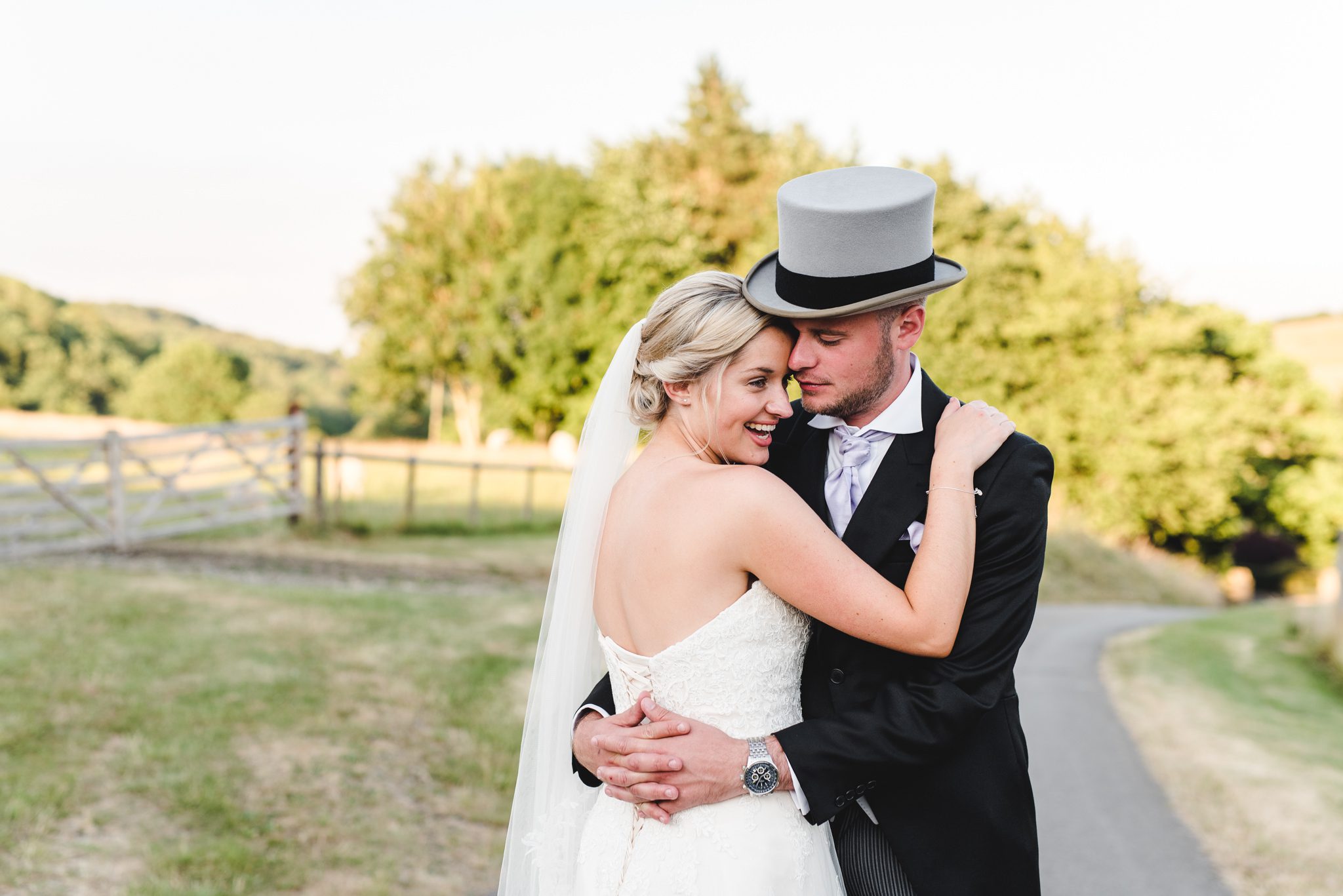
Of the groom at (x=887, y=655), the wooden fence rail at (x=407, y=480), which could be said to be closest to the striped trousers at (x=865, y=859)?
the groom at (x=887, y=655)

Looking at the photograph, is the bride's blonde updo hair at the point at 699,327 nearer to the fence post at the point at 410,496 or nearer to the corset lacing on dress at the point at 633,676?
the corset lacing on dress at the point at 633,676

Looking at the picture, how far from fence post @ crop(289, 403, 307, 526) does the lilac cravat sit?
15.1 meters

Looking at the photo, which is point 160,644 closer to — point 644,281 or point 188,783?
point 188,783

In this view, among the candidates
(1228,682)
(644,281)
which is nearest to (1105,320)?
(644,281)

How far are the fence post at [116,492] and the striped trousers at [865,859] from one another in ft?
45.7

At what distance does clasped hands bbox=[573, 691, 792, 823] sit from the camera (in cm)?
230

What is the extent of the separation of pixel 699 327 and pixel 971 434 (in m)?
0.72

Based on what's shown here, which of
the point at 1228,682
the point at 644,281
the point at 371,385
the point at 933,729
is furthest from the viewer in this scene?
the point at 371,385

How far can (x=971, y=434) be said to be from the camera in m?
2.28

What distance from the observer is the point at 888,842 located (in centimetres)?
238

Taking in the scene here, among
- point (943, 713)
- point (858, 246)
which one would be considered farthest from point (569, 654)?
point (858, 246)

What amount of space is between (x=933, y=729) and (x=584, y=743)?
97 cm

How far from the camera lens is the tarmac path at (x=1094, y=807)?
16.5 ft

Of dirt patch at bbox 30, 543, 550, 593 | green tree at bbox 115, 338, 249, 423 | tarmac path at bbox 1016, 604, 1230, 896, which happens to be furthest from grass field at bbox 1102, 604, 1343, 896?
green tree at bbox 115, 338, 249, 423
